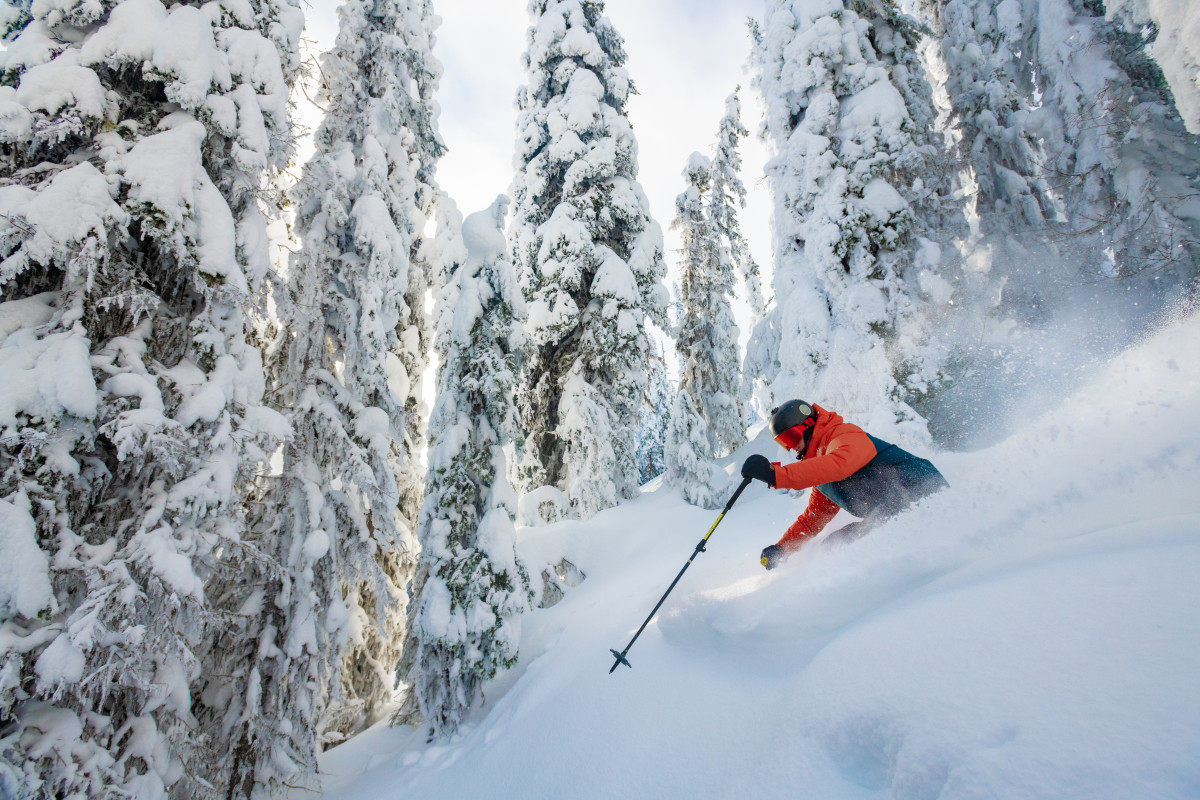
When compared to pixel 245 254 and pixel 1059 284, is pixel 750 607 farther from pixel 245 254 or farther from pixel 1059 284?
pixel 1059 284

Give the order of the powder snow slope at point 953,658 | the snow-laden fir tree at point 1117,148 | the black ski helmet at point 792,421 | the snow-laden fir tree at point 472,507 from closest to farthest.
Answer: the powder snow slope at point 953,658 → the black ski helmet at point 792,421 → the snow-laden fir tree at point 472,507 → the snow-laden fir tree at point 1117,148

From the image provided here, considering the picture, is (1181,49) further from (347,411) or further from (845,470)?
(347,411)

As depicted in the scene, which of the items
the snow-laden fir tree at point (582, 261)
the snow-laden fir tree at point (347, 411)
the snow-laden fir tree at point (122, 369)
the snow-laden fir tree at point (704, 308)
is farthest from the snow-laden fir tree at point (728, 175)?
the snow-laden fir tree at point (122, 369)

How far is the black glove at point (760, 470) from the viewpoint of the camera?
12.6 ft

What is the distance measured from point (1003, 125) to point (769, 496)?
1175 cm

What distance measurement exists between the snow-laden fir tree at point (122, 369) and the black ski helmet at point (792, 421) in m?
4.48

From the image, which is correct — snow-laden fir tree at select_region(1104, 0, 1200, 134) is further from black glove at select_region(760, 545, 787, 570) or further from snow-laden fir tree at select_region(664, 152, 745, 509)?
snow-laden fir tree at select_region(664, 152, 745, 509)

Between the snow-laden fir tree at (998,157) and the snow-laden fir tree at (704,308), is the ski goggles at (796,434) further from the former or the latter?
the snow-laden fir tree at (704,308)

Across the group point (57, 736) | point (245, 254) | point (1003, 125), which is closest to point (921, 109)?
point (1003, 125)

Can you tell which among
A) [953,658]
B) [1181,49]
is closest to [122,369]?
[953,658]

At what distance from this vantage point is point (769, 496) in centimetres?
1215

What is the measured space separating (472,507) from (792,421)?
467 cm

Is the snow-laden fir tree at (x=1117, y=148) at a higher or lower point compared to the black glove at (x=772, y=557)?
higher

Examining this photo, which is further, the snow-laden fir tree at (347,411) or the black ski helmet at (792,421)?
the snow-laden fir tree at (347,411)
